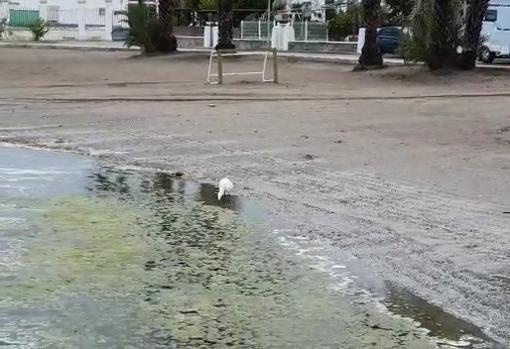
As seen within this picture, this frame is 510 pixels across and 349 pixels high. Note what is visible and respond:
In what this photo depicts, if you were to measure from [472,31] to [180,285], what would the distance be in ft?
76.7

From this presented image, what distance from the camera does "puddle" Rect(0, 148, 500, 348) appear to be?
5145mm

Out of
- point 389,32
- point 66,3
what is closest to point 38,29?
point 66,3

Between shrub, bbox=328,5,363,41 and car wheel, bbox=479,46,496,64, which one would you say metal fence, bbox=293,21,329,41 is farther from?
car wheel, bbox=479,46,496,64

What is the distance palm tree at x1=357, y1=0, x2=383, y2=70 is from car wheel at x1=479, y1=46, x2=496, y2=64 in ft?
22.3

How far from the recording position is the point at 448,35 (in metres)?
27.9

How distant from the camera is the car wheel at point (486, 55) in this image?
119 ft

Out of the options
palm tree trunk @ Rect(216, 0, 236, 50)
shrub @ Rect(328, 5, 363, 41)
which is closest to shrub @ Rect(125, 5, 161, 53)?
palm tree trunk @ Rect(216, 0, 236, 50)

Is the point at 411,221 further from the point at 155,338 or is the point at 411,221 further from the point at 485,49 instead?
the point at 485,49

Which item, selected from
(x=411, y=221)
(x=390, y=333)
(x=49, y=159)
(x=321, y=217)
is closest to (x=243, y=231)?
(x=321, y=217)

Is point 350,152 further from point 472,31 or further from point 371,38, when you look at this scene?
point 371,38

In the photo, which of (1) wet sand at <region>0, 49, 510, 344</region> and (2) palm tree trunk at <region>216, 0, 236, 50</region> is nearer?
(1) wet sand at <region>0, 49, 510, 344</region>

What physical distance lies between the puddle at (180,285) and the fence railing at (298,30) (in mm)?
39324

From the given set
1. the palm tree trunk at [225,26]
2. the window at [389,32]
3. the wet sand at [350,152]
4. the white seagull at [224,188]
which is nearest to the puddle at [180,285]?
the white seagull at [224,188]

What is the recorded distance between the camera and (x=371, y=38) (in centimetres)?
3120
